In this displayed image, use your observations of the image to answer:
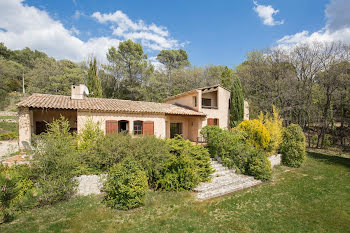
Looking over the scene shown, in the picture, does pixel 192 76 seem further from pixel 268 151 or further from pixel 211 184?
pixel 211 184

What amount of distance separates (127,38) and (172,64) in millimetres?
12272

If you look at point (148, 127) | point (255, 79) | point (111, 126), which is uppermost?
point (255, 79)

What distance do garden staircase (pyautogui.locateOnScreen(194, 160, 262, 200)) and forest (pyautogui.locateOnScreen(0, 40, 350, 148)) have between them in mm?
12636

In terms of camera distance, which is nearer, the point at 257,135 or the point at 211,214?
the point at 211,214

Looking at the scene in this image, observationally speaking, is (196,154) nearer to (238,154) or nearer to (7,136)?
(238,154)

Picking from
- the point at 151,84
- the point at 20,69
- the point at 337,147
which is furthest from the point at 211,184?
the point at 20,69

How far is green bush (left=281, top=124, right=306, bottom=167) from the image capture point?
13511 mm

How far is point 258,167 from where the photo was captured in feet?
34.2

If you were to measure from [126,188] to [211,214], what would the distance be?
3.50 meters

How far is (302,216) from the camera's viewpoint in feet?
21.0

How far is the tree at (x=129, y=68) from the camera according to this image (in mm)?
29406

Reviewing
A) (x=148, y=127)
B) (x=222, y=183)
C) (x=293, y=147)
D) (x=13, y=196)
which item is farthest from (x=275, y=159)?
(x=13, y=196)

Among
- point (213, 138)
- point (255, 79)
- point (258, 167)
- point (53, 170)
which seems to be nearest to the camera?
point (53, 170)

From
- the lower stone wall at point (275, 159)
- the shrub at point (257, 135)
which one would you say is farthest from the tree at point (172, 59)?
the lower stone wall at point (275, 159)
